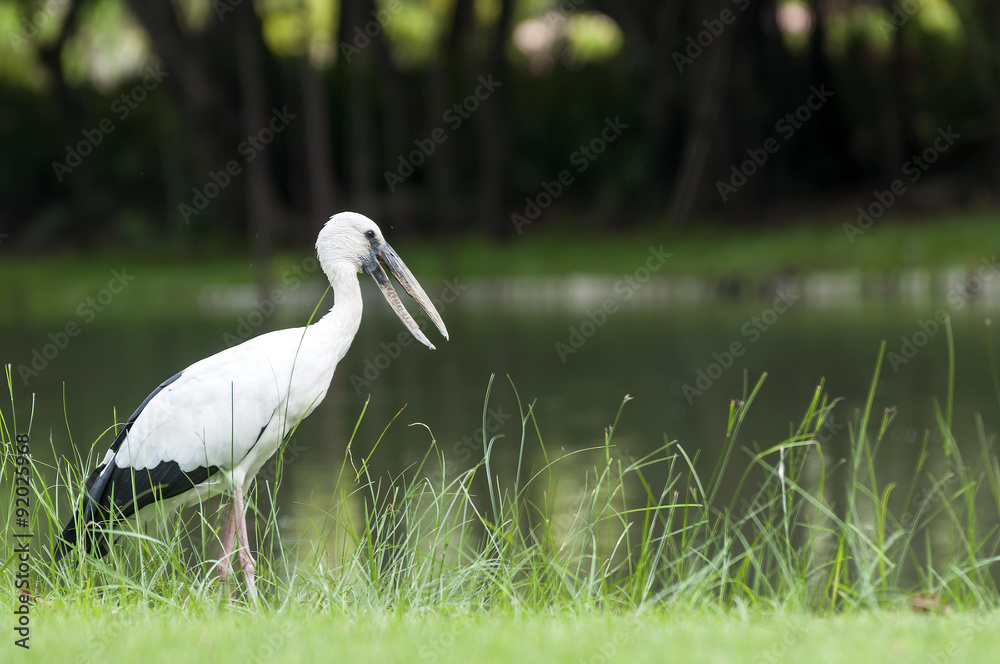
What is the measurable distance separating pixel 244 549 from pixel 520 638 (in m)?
1.45

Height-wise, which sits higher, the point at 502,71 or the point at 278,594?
the point at 502,71

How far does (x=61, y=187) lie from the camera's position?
1177 inches

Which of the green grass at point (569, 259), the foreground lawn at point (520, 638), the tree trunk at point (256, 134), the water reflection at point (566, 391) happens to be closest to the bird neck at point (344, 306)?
the water reflection at point (566, 391)

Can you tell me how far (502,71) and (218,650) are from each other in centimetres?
2096

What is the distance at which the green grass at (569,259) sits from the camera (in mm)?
19031

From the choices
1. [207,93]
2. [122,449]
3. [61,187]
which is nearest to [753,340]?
[122,449]

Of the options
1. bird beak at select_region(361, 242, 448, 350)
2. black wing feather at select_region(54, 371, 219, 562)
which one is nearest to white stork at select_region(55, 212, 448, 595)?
black wing feather at select_region(54, 371, 219, 562)

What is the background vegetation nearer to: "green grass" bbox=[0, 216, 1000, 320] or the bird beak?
"green grass" bbox=[0, 216, 1000, 320]

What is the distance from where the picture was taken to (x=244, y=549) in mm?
4270

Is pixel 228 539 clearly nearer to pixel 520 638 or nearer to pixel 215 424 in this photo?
pixel 215 424

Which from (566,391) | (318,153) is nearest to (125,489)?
(566,391)

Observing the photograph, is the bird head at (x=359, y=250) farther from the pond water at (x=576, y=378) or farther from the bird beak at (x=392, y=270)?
the pond water at (x=576, y=378)

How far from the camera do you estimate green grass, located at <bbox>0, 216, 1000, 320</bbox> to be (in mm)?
19031

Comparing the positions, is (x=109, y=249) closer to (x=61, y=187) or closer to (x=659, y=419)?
(x=61, y=187)
